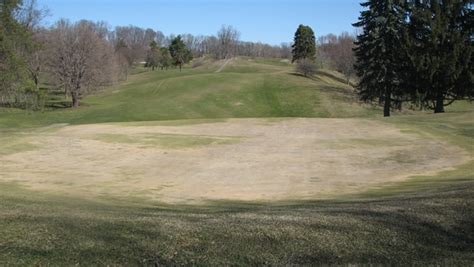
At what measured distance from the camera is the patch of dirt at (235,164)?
16.6 m

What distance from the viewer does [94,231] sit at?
7410 mm

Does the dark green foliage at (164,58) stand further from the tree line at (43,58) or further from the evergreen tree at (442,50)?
the evergreen tree at (442,50)

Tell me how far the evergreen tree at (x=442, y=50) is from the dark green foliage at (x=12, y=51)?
112 ft

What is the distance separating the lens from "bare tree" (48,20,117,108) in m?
60.8

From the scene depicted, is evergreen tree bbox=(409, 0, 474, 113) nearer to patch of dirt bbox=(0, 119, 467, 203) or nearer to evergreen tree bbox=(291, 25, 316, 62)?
patch of dirt bbox=(0, 119, 467, 203)

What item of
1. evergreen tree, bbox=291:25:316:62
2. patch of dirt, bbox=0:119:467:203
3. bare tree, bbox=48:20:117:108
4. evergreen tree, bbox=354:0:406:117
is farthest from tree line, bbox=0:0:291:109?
evergreen tree, bbox=291:25:316:62

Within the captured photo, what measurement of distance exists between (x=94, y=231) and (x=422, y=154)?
19.7m

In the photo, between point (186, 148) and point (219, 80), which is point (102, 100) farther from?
point (186, 148)

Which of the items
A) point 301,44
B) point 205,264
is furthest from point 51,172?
point 301,44

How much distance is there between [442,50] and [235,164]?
29.9 m

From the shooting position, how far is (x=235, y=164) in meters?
22.0

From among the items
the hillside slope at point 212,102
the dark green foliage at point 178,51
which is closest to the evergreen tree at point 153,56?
the dark green foliage at point 178,51

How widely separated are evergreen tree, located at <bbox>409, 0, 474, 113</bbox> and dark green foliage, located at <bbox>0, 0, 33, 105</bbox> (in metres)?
34.3

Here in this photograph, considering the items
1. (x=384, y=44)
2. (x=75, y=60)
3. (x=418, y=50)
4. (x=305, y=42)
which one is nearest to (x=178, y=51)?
(x=305, y=42)
